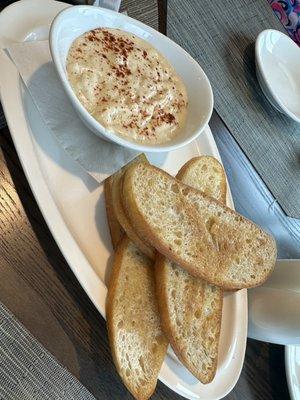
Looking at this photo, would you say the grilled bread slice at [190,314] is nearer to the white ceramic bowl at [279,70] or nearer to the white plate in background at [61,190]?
the white plate in background at [61,190]

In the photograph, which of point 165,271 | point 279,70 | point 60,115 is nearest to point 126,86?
point 60,115

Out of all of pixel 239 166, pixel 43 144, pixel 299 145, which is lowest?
pixel 299 145

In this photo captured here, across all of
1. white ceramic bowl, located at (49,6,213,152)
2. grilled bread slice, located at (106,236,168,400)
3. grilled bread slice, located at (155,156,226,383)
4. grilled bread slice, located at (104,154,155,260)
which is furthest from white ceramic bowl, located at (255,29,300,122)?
grilled bread slice, located at (106,236,168,400)

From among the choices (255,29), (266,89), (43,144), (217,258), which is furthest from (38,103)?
(255,29)

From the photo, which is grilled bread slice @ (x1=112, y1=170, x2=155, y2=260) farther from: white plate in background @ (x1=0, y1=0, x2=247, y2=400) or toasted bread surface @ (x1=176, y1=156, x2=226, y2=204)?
toasted bread surface @ (x1=176, y1=156, x2=226, y2=204)

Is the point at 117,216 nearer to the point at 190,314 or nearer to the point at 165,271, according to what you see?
the point at 165,271

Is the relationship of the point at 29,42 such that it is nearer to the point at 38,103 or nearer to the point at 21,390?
the point at 38,103
